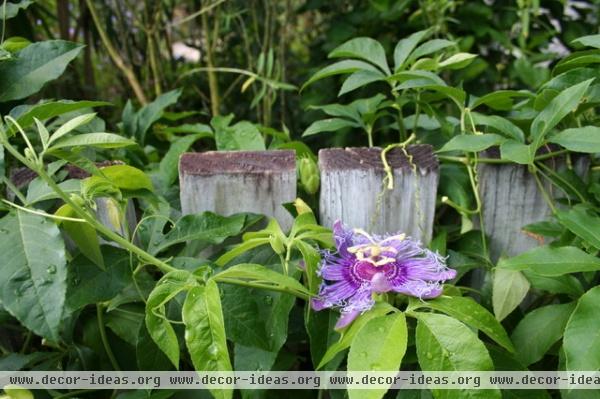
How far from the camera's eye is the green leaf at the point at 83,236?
0.84 meters

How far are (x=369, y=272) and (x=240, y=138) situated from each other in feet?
1.48

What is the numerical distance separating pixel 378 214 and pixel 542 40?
→ 1.24 meters

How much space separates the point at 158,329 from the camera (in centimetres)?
74

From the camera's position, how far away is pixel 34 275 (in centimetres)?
72

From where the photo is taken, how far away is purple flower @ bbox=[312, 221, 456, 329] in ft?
2.66

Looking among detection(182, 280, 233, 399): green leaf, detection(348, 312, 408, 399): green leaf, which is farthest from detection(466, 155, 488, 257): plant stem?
detection(182, 280, 233, 399): green leaf

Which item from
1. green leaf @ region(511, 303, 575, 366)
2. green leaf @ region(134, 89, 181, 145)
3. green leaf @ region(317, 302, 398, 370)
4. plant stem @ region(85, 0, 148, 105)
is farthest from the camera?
plant stem @ region(85, 0, 148, 105)

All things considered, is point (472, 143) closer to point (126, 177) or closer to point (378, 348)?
point (378, 348)

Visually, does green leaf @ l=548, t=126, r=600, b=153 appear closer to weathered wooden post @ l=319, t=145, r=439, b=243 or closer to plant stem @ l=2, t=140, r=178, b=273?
weathered wooden post @ l=319, t=145, r=439, b=243

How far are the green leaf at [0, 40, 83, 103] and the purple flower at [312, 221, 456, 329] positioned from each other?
1.58 ft

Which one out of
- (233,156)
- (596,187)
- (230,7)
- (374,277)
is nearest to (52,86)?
(230,7)

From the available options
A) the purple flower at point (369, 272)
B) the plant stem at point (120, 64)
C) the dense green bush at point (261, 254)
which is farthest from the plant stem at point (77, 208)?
the plant stem at point (120, 64)

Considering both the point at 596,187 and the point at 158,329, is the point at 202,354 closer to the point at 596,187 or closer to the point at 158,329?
the point at 158,329

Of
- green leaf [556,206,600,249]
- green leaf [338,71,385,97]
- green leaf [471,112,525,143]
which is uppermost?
green leaf [338,71,385,97]
